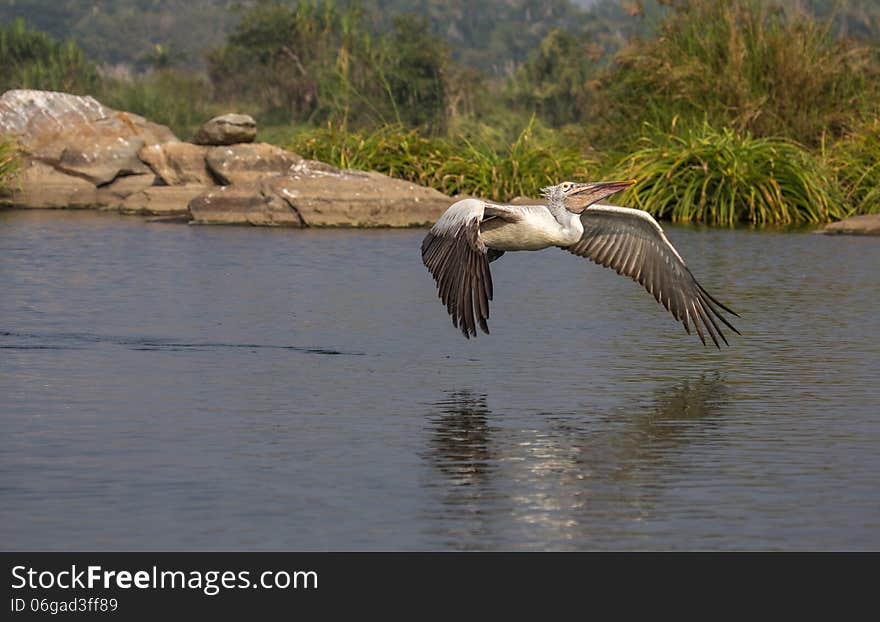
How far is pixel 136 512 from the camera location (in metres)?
6.99

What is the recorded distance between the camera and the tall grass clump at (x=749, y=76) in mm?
26188

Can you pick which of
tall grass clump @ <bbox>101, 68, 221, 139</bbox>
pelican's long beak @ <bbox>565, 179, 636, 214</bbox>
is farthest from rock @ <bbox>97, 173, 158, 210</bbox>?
pelican's long beak @ <bbox>565, 179, 636, 214</bbox>

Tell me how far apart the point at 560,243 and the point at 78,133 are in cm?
1927

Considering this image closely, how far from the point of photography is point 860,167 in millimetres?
24859

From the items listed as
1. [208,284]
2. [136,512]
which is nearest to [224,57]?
[208,284]

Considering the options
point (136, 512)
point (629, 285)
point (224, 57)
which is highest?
point (224, 57)

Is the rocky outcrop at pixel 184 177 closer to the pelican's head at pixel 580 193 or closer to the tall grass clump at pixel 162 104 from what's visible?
the tall grass clump at pixel 162 104

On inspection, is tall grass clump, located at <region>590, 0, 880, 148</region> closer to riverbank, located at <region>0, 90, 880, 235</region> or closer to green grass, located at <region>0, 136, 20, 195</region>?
riverbank, located at <region>0, 90, 880, 235</region>

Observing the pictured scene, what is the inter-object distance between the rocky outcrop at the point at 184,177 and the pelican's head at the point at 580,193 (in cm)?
1305

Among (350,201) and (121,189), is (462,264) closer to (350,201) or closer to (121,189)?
(350,201)

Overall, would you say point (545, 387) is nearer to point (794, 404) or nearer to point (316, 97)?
point (794, 404)

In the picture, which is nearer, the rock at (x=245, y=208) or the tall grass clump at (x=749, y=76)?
the rock at (x=245, y=208)

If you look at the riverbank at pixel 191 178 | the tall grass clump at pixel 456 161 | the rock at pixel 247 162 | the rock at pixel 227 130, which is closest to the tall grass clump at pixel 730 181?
the riverbank at pixel 191 178

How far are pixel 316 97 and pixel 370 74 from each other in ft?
20.6
